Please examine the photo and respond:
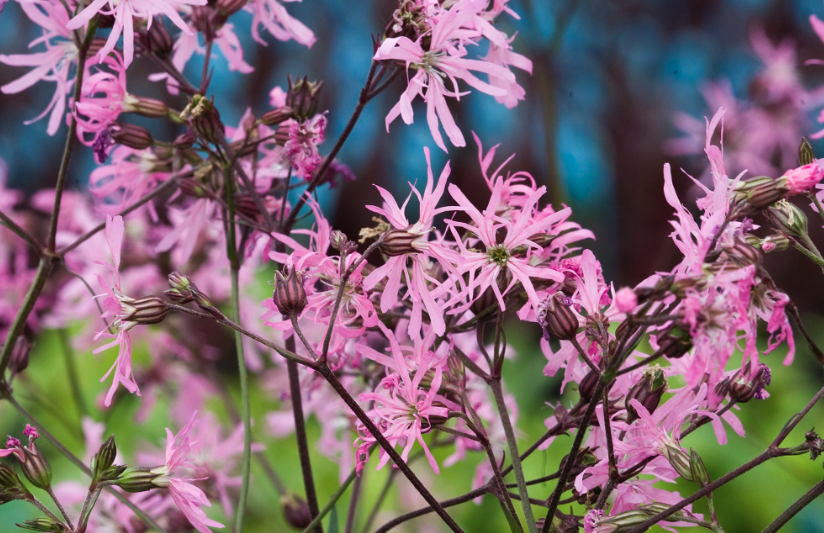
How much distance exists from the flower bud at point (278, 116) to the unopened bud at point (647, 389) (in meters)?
0.36

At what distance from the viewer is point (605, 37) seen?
9.94 feet

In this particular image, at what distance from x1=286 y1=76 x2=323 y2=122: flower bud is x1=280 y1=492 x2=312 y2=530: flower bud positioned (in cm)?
36

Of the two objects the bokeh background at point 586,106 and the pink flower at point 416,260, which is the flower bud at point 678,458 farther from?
the bokeh background at point 586,106

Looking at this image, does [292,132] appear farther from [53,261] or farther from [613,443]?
[613,443]

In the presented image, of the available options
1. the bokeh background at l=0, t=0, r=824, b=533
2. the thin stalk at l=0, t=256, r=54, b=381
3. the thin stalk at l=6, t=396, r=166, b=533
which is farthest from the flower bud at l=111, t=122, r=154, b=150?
the bokeh background at l=0, t=0, r=824, b=533

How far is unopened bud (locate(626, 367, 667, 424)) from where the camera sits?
49 centimetres

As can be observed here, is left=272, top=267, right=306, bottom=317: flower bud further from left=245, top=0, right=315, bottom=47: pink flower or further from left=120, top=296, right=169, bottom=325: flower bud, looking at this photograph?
left=245, top=0, right=315, bottom=47: pink flower

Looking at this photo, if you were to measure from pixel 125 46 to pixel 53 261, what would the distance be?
20 cm

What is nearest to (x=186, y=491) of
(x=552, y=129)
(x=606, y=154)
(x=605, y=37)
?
(x=552, y=129)

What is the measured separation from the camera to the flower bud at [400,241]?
485 millimetres

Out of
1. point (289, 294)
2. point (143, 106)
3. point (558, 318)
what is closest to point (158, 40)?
point (143, 106)

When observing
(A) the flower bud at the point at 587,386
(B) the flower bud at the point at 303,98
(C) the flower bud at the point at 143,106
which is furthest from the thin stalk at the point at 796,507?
(C) the flower bud at the point at 143,106

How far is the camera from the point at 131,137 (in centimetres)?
63

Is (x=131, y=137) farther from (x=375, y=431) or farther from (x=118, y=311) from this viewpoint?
(x=375, y=431)
